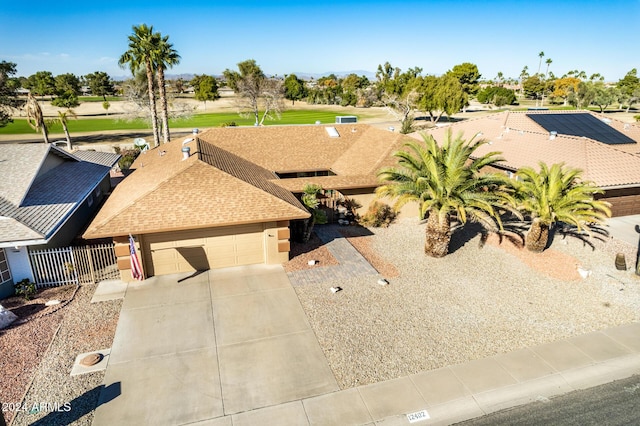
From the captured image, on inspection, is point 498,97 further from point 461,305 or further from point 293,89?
point 461,305

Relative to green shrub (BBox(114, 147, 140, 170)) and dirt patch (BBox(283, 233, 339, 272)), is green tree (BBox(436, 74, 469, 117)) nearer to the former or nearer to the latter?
green shrub (BBox(114, 147, 140, 170))

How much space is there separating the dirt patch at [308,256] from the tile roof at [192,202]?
233 centimetres

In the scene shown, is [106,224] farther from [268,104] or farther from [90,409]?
[268,104]

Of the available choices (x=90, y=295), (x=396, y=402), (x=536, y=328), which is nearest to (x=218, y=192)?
(x=90, y=295)

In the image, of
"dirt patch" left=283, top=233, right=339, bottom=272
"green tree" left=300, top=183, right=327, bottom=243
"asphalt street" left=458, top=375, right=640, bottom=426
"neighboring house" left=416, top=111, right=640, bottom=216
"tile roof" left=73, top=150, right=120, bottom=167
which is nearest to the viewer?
"asphalt street" left=458, top=375, right=640, bottom=426

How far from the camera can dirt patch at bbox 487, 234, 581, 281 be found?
17.4 meters

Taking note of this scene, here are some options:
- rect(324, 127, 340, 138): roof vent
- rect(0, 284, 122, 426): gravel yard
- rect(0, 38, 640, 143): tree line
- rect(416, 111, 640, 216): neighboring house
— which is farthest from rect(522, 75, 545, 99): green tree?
rect(0, 284, 122, 426): gravel yard

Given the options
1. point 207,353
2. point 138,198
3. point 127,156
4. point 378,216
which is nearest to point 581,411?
point 207,353

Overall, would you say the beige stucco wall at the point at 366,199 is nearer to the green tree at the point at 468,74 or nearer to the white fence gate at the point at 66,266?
the white fence gate at the point at 66,266

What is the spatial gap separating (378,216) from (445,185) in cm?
608

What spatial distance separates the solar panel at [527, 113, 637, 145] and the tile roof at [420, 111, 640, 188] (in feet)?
3.11

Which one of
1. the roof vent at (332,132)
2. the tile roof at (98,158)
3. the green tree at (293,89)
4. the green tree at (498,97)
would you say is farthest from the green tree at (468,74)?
the tile roof at (98,158)

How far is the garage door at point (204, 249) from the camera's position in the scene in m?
16.1

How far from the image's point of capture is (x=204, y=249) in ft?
54.9
